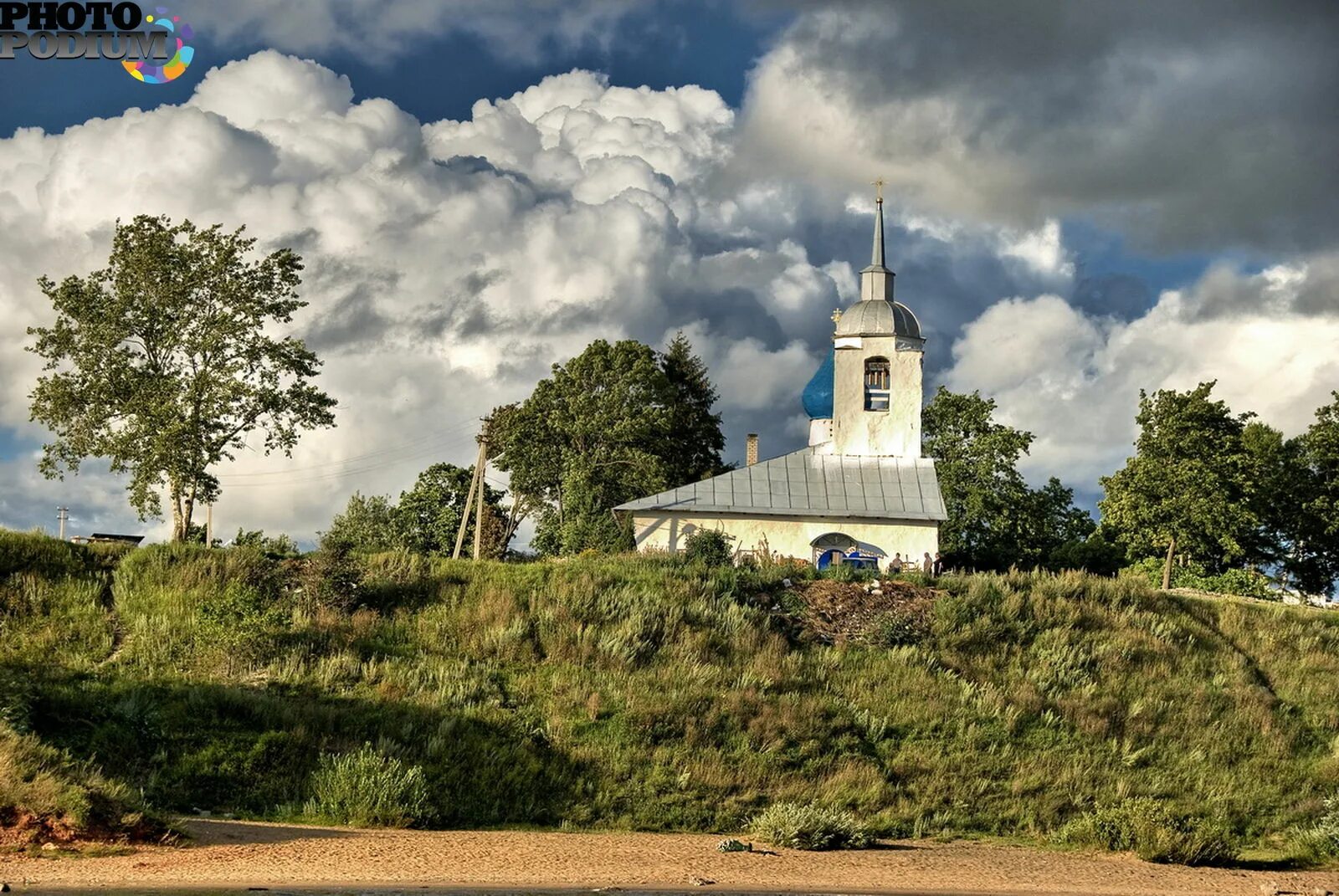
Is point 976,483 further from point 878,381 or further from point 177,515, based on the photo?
point 177,515

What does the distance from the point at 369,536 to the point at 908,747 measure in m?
50.6

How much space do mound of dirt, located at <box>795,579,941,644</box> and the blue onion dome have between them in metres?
23.8

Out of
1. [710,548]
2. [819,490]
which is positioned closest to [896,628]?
[710,548]

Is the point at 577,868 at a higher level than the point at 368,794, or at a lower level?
lower

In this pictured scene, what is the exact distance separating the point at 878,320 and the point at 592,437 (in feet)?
54.3

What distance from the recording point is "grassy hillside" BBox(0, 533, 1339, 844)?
2230 centimetres

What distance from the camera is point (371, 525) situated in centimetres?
7625

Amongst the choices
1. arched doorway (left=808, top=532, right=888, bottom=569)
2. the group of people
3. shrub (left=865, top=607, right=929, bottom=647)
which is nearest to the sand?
shrub (left=865, top=607, right=929, bottom=647)

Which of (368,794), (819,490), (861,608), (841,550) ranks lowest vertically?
(368,794)

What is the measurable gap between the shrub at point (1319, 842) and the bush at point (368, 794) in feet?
45.7

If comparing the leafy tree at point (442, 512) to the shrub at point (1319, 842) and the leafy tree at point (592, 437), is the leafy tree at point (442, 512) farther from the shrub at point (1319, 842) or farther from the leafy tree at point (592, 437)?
the shrub at point (1319, 842)

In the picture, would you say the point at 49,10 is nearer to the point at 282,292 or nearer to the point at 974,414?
the point at 282,292

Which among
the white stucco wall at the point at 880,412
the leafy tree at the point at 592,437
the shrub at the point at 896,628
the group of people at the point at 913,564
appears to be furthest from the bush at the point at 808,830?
the leafy tree at the point at 592,437

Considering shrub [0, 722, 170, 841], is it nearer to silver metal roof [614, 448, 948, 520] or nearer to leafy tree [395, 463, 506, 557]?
silver metal roof [614, 448, 948, 520]
